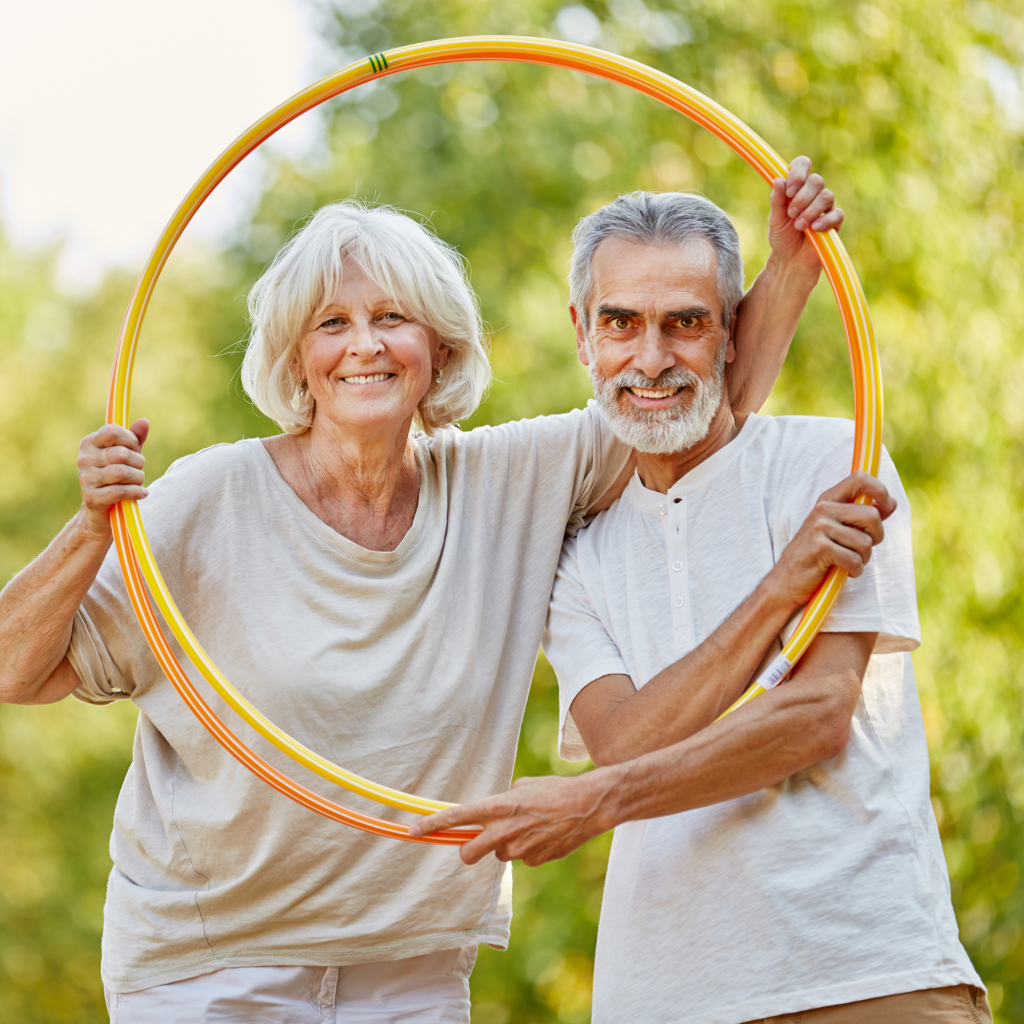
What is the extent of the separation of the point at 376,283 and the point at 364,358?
0.72 feet

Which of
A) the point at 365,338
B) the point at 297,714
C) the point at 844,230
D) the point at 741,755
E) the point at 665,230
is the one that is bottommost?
the point at 741,755

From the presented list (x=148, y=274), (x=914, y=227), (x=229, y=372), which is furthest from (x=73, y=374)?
(x=148, y=274)

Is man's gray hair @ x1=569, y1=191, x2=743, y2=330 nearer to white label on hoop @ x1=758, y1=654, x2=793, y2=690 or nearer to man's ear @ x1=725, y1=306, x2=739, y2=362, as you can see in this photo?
man's ear @ x1=725, y1=306, x2=739, y2=362

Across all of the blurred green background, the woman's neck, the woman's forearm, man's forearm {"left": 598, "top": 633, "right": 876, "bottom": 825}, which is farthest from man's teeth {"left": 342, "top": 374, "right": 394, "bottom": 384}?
the blurred green background

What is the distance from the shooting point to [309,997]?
3328 millimetres

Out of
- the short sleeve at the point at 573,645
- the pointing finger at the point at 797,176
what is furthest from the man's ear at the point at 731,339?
the short sleeve at the point at 573,645

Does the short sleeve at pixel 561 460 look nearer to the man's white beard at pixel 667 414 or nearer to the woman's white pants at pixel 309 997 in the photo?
the man's white beard at pixel 667 414

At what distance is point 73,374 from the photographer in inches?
495

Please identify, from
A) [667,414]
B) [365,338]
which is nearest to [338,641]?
[365,338]

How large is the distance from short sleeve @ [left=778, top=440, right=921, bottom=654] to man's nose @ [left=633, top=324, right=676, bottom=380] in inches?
18.2

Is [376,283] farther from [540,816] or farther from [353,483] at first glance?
[540,816]

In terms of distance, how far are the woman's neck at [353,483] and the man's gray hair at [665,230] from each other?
2.25 feet

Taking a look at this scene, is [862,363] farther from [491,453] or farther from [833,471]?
[491,453]

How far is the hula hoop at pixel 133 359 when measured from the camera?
10.3 feet
